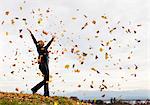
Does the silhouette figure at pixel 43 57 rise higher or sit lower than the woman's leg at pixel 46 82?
higher

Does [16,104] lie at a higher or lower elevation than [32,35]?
lower

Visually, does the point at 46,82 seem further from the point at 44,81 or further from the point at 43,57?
the point at 43,57

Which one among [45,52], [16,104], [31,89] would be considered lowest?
[16,104]

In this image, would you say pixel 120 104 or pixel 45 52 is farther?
pixel 120 104

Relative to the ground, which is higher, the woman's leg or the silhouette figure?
the silhouette figure

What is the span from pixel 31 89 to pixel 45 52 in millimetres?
3368

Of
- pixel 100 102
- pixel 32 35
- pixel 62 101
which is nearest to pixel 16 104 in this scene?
pixel 62 101

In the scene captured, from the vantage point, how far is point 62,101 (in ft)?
96.9

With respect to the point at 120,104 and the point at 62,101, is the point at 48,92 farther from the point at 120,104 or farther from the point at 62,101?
the point at 120,104

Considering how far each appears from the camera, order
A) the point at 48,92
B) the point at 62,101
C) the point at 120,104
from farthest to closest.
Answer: the point at 120,104, the point at 48,92, the point at 62,101

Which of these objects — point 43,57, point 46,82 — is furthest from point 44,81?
point 43,57

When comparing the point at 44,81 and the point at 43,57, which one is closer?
the point at 43,57

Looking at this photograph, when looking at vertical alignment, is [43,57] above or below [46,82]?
above

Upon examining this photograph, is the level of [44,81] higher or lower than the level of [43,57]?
lower
